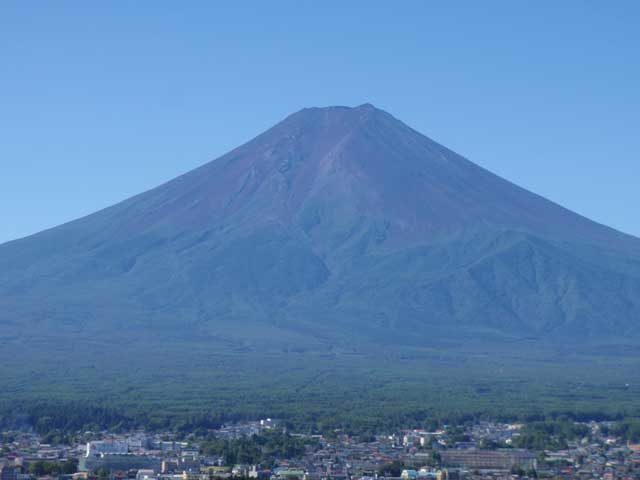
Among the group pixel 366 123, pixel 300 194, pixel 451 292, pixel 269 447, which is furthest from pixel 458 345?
pixel 269 447

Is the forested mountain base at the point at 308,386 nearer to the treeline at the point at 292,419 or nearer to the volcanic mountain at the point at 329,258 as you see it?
the treeline at the point at 292,419

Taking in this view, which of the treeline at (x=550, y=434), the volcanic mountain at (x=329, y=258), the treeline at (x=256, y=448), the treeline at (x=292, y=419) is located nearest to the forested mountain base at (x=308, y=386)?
the treeline at (x=292, y=419)

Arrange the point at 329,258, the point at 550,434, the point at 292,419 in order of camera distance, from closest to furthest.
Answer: the point at 550,434 < the point at 292,419 < the point at 329,258

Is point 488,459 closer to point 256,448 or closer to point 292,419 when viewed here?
point 256,448

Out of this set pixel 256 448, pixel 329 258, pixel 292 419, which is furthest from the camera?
pixel 329 258

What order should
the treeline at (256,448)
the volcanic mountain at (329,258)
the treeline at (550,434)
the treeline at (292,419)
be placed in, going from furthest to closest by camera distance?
the volcanic mountain at (329,258), the treeline at (292,419), the treeline at (550,434), the treeline at (256,448)

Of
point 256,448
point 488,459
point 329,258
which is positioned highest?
point 329,258

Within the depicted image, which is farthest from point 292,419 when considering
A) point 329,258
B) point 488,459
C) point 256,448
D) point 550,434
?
point 329,258

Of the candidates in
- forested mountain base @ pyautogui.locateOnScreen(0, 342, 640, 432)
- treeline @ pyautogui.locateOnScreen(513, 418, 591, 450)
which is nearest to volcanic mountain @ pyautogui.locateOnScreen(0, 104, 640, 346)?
forested mountain base @ pyautogui.locateOnScreen(0, 342, 640, 432)

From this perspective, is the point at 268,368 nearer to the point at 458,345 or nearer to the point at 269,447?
the point at 458,345

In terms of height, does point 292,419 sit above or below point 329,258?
Result: below
